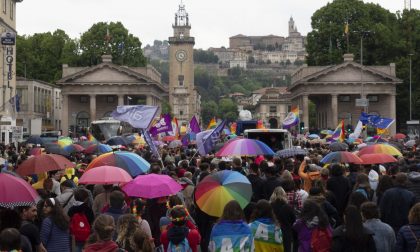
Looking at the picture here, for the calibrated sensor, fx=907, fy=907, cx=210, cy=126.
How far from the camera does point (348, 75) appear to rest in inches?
3548

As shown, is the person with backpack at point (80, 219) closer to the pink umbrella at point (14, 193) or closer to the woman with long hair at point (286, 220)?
the pink umbrella at point (14, 193)

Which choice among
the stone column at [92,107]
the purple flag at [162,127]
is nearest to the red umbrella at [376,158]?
the purple flag at [162,127]

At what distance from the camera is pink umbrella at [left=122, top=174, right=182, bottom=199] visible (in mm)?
13070

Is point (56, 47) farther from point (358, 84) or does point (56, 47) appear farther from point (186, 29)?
point (186, 29)

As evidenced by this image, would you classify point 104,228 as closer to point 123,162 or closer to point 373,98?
point 123,162

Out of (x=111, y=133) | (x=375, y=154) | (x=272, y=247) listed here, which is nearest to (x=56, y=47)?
(x=111, y=133)

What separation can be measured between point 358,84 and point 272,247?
8083cm

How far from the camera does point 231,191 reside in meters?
12.7

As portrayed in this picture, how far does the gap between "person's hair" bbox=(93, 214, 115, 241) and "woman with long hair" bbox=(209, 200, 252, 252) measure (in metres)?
1.37

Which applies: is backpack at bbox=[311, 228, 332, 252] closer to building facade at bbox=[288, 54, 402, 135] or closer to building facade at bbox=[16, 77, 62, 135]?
building facade at bbox=[16, 77, 62, 135]

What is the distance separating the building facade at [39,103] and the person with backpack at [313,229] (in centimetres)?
7340

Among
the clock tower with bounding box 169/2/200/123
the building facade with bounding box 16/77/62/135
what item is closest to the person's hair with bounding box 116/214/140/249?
the building facade with bounding box 16/77/62/135

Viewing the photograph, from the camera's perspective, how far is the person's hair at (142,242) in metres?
9.67

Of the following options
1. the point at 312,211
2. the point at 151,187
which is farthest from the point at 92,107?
the point at 312,211
